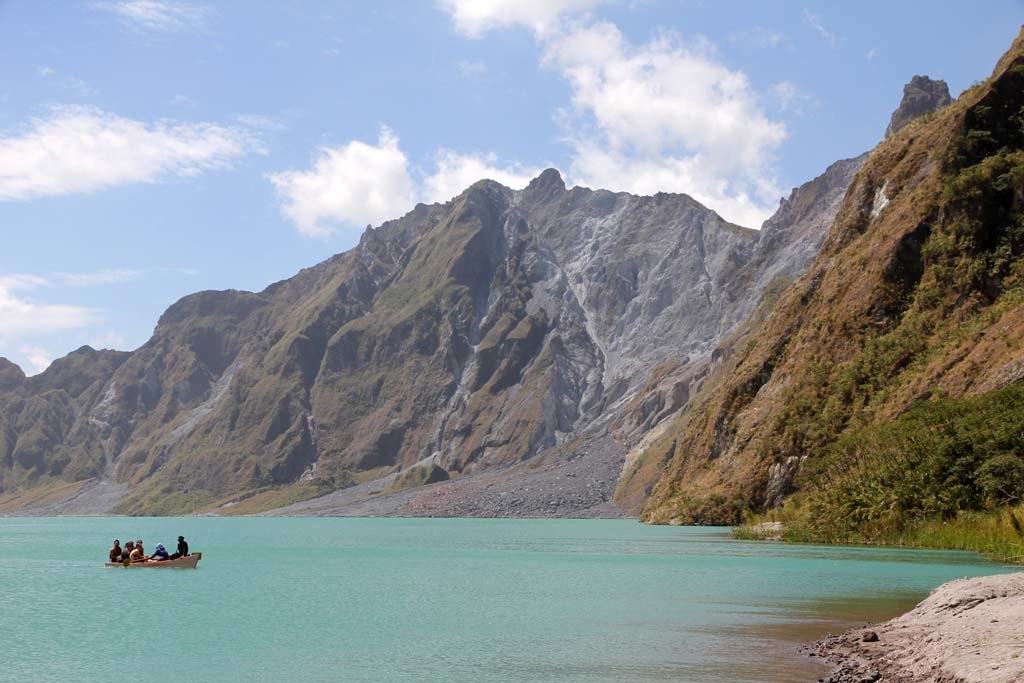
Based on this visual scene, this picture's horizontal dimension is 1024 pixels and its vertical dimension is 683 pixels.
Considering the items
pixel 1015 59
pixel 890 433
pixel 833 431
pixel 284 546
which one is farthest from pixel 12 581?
pixel 1015 59

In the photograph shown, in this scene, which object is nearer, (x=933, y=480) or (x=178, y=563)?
(x=933, y=480)

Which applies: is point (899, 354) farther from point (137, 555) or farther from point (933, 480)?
point (137, 555)

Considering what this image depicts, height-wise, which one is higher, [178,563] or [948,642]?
[178,563]

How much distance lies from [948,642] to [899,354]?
76.0 m

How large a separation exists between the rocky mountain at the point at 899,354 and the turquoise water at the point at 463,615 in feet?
24.6

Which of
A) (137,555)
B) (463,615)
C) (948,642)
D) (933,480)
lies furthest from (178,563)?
(948,642)

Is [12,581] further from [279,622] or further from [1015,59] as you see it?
[1015,59]

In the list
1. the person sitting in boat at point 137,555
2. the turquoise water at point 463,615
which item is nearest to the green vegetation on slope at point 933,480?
the turquoise water at point 463,615

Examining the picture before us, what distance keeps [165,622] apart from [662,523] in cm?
10612

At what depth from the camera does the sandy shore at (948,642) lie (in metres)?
25.8

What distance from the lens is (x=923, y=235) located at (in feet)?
367

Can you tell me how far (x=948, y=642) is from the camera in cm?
2922

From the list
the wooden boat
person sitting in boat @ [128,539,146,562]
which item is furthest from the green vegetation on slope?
person sitting in boat @ [128,539,146,562]

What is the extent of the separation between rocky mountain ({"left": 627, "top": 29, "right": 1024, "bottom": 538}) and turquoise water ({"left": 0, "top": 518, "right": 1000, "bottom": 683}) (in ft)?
24.6
